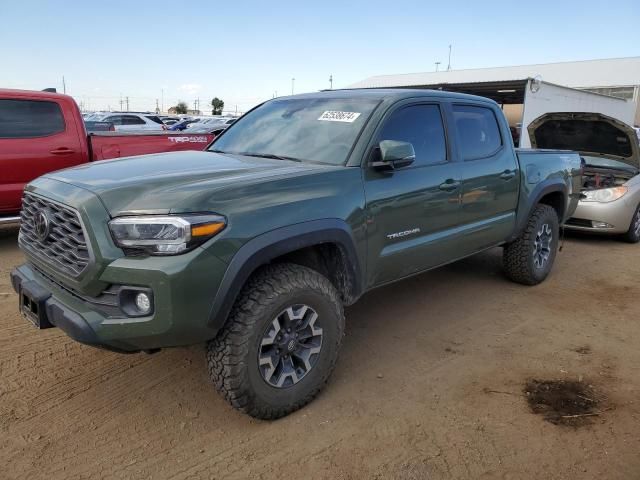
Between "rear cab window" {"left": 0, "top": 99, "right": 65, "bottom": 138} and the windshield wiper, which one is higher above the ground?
"rear cab window" {"left": 0, "top": 99, "right": 65, "bottom": 138}

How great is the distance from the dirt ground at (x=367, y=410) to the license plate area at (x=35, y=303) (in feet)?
1.91

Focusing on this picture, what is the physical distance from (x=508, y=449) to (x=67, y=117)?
6.31 metres

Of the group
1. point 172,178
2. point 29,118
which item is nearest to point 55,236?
point 172,178

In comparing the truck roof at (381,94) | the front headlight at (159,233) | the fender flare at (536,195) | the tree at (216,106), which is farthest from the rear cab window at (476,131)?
the tree at (216,106)

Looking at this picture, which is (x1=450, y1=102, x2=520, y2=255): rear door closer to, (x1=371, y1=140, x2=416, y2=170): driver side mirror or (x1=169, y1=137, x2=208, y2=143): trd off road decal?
(x1=371, y1=140, x2=416, y2=170): driver side mirror

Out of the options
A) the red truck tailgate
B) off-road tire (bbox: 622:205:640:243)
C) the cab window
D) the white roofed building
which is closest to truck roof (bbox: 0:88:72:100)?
the red truck tailgate

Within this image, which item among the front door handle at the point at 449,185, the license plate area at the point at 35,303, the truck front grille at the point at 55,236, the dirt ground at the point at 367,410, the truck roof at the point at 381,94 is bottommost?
the dirt ground at the point at 367,410

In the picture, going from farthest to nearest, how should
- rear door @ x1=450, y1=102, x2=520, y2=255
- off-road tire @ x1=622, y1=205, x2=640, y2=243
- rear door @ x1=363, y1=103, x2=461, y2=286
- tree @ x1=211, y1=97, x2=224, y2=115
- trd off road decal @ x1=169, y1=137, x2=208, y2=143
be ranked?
tree @ x1=211, y1=97, x2=224, y2=115
off-road tire @ x1=622, y1=205, x2=640, y2=243
trd off road decal @ x1=169, y1=137, x2=208, y2=143
rear door @ x1=450, y1=102, x2=520, y2=255
rear door @ x1=363, y1=103, x2=461, y2=286

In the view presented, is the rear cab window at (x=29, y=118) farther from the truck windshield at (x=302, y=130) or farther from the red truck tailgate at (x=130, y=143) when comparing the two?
the truck windshield at (x=302, y=130)

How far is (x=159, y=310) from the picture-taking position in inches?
96.0

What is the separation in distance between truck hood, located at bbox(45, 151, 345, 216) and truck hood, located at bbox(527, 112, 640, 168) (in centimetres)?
618

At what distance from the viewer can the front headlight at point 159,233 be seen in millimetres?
2457

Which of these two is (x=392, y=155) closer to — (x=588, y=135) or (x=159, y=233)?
(x=159, y=233)

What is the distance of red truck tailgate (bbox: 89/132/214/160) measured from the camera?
6824 millimetres
